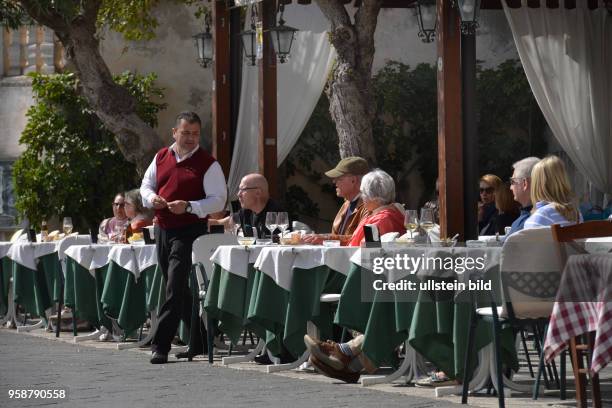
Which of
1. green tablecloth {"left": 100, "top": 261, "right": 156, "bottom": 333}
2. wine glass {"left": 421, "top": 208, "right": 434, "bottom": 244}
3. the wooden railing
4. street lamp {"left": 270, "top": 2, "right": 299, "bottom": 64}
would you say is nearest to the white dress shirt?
green tablecloth {"left": 100, "top": 261, "right": 156, "bottom": 333}

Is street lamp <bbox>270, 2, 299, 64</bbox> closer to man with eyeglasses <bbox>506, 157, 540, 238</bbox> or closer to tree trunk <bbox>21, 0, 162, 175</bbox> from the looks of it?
tree trunk <bbox>21, 0, 162, 175</bbox>

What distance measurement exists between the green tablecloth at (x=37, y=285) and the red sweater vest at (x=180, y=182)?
343 centimetres

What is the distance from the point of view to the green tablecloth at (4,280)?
45.3 ft

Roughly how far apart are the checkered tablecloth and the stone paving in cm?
83

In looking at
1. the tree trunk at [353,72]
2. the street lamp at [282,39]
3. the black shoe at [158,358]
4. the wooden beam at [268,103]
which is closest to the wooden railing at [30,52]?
the wooden beam at [268,103]

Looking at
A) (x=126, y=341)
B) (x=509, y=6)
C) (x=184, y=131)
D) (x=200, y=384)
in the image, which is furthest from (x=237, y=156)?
(x=200, y=384)

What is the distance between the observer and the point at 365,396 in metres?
7.35

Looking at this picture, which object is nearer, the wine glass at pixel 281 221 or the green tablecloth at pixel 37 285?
the wine glass at pixel 281 221

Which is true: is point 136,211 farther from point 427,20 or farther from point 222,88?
point 222,88

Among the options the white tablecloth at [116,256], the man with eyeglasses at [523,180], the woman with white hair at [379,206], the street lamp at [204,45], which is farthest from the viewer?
the street lamp at [204,45]

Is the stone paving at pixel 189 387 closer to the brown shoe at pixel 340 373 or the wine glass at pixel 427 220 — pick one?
the brown shoe at pixel 340 373

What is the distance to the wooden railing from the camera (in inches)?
830

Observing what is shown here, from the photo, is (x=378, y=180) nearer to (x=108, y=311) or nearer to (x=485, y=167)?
(x=108, y=311)

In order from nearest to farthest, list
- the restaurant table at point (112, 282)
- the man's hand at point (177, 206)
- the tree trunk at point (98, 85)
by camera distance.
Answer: the man's hand at point (177, 206) → the restaurant table at point (112, 282) → the tree trunk at point (98, 85)
